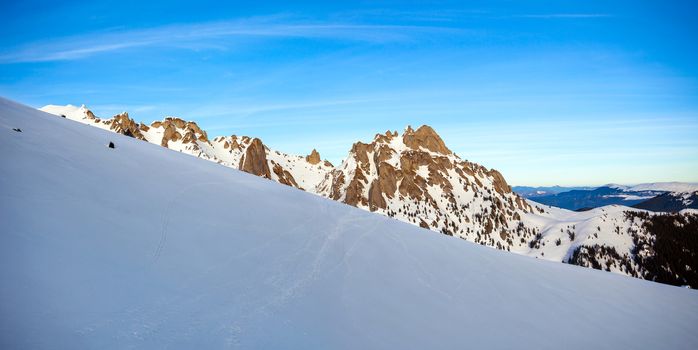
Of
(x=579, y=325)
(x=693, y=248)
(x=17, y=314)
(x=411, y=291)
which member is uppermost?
(x=17, y=314)

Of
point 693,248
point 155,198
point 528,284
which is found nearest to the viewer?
point 155,198

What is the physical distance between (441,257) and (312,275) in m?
5.41

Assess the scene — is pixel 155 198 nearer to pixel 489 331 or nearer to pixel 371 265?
pixel 371 265

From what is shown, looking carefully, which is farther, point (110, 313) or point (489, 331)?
point (489, 331)

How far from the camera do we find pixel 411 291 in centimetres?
883

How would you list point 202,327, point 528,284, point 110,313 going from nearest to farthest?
point 110,313, point 202,327, point 528,284

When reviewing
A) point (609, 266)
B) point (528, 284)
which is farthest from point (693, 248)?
point (528, 284)

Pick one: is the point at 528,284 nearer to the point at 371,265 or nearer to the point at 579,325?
the point at 579,325

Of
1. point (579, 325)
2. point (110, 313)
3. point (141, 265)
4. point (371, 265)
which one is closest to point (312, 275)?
point (371, 265)

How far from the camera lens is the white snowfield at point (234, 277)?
510 centimetres

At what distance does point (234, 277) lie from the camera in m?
7.09

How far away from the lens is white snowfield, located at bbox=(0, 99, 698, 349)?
5098 millimetres

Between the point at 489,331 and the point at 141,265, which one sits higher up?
the point at 141,265

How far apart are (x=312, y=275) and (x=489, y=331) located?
174 inches
